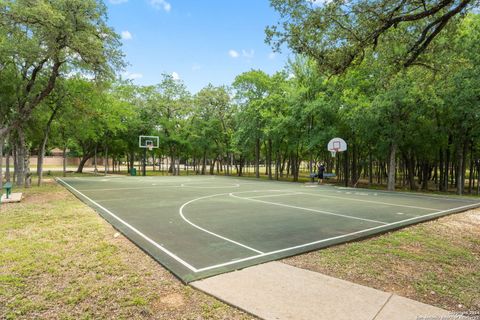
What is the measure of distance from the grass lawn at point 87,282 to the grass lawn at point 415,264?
6.54 ft

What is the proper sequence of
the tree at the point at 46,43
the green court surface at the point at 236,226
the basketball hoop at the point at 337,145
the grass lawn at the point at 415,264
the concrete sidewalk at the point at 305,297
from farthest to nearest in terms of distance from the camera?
the basketball hoop at the point at 337,145, the tree at the point at 46,43, the green court surface at the point at 236,226, the grass lawn at the point at 415,264, the concrete sidewalk at the point at 305,297

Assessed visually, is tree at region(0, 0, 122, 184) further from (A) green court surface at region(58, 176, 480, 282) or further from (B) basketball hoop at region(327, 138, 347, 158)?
(B) basketball hoop at region(327, 138, 347, 158)

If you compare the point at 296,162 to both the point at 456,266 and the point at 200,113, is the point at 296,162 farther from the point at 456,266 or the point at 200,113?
the point at 456,266

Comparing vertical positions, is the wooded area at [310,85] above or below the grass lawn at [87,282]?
above

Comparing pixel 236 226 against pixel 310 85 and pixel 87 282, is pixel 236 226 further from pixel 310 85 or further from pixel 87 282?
pixel 310 85

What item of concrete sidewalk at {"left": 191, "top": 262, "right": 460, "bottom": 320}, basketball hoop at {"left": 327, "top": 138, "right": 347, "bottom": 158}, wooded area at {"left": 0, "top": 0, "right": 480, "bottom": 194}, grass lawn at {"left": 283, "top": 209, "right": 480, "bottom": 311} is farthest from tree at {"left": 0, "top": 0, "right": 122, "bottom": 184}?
basketball hoop at {"left": 327, "top": 138, "right": 347, "bottom": 158}

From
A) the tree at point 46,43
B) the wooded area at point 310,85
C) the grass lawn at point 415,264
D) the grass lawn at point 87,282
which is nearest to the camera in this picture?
the grass lawn at point 87,282

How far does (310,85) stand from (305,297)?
840 inches

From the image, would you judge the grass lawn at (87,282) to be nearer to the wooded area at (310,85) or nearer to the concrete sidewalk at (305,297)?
the concrete sidewalk at (305,297)

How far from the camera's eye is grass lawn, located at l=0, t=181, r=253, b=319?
3174mm

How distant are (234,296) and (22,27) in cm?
1488

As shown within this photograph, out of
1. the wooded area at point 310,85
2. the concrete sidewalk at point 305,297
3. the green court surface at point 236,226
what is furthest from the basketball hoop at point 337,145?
the concrete sidewalk at point 305,297

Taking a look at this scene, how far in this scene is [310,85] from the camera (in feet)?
75.3

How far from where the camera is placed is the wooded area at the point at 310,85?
306 inches
